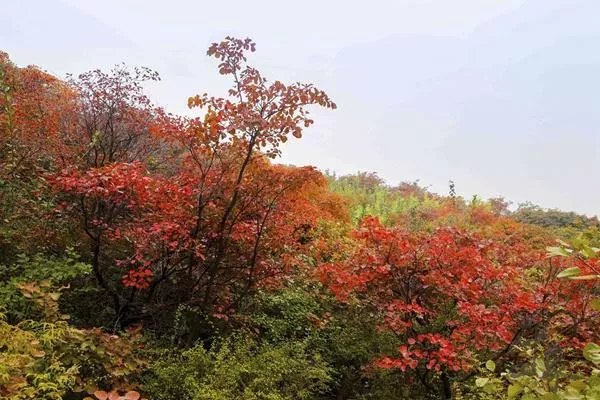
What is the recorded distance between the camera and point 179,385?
359 centimetres

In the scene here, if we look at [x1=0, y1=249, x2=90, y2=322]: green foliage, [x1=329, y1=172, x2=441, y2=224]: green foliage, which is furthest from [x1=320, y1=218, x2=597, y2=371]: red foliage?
[x1=329, y1=172, x2=441, y2=224]: green foliage

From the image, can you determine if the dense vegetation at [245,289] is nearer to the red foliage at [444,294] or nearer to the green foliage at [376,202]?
the red foliage at [444,294]

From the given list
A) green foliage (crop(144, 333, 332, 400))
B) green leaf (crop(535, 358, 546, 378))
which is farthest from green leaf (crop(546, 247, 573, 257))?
green foliage (crop(144, 333, 332, 400))

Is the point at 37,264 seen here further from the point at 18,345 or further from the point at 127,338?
the point at 18,345

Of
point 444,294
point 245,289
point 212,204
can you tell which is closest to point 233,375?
point 245,289

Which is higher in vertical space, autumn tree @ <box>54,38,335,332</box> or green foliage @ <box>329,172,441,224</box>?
green foliage @ <box>329,172,441,224</box>

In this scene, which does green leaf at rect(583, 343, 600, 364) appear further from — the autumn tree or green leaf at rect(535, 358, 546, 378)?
the autumn tree

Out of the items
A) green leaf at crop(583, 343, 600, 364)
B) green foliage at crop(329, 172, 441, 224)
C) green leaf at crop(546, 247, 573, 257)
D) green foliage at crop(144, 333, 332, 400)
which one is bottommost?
green foliage at crop(144, 333, 332, 400)

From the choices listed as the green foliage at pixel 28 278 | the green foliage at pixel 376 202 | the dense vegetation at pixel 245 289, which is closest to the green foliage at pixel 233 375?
the dense vegetation at pixel 245 289

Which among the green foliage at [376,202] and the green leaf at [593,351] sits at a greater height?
the green foliage at [376,202]

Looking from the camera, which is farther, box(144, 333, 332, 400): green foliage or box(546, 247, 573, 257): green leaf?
box(144, 333, 332, 400): green foliage

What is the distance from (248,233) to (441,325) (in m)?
2.27

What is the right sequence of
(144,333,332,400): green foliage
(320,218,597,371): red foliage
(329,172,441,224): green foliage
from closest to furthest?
(144,333,332,400): green foliage < (320,218,597,371): red foliage < (329,172,441,224): green foliage

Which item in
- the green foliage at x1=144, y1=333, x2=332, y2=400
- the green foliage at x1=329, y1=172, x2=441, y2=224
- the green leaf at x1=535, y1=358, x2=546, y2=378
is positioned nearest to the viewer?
the green leaf at x1=535, y1=358, x2=546, y2=378
